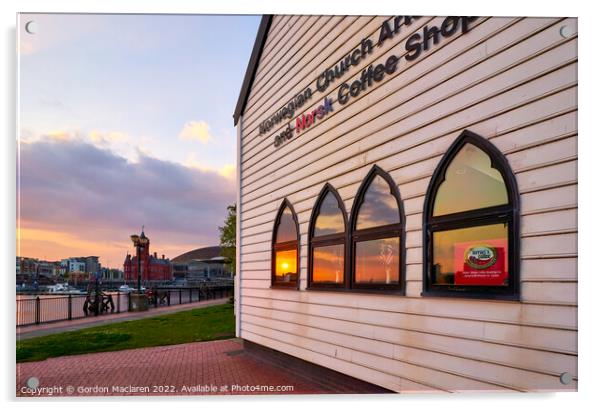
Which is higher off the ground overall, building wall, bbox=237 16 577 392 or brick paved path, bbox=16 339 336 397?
building wall, bbox=237 16 577 392

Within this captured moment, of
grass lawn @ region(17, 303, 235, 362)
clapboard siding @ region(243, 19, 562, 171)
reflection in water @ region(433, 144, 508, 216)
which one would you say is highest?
clapboard siding @ region(243, 19, 562, 171)

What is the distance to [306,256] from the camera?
25.0 feet

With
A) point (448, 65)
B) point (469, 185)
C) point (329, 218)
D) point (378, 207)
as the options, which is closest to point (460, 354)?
point (469, 185)

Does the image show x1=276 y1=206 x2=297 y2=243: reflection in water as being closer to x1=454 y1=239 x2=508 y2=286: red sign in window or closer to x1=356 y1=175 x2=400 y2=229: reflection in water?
x1=356 y1=175 x2=400 y2=229: reflection in water

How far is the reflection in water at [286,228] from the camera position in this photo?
26.6 feet

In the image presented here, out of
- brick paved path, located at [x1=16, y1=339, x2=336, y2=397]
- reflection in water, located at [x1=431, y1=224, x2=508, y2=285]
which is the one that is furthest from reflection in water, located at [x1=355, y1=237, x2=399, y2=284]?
brick paved path, located at [x1=16, y1=339, x2=336, y2=397]

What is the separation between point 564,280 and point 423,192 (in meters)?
1.60

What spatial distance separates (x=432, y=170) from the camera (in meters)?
5.02

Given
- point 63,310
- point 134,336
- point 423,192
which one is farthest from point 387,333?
point 63,310

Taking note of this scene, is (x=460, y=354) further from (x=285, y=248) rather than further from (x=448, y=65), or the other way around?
(x=285, y=248)

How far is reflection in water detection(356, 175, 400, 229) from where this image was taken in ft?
18.6

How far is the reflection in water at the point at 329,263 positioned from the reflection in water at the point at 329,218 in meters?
0.21

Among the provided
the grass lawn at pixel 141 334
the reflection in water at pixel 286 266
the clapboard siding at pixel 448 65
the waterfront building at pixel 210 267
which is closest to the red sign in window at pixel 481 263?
the clapboard siding at pixel 448 65

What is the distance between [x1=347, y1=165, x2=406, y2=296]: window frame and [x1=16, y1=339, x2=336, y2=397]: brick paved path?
1360 millimetres
